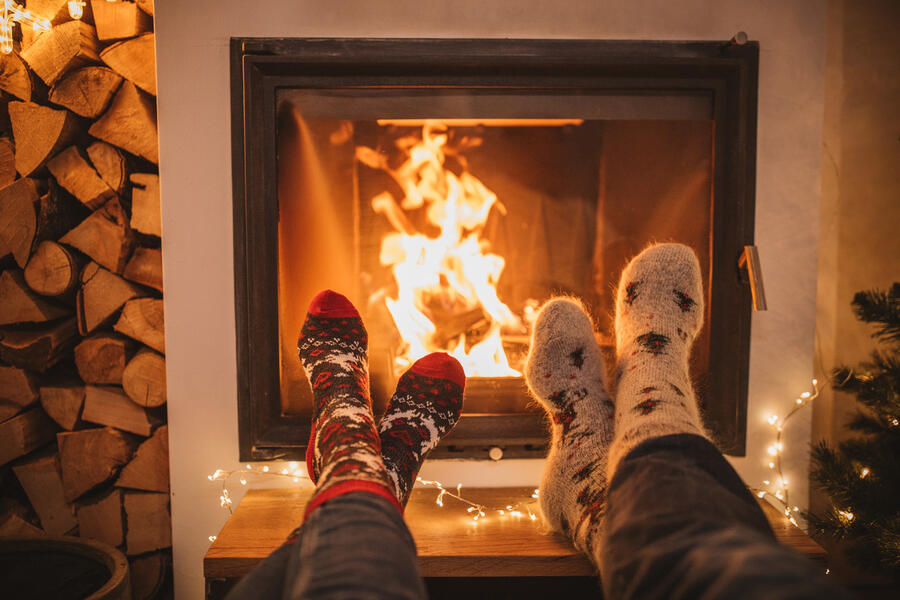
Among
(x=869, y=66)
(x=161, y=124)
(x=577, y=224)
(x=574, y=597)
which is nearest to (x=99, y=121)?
(x=161, y=124)

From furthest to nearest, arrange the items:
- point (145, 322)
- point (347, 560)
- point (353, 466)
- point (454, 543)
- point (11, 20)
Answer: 1. point (145, 322)
2. point (11, 20)
3. point (454, 543)
4. point (353, 466)
5. point (347, 560)

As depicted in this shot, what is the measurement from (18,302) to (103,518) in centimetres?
45

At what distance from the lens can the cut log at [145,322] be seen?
1076 millimetres

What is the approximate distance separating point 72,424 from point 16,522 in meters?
0.24

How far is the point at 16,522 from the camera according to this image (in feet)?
3.75

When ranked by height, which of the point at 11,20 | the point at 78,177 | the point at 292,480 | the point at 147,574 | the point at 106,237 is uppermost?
the point at 11,20

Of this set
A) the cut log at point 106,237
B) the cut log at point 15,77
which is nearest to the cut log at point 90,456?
the cut log at point 106,237

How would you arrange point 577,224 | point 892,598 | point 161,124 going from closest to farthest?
point 161,124 → point 577,224 → point 892,598

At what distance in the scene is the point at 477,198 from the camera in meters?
1.09

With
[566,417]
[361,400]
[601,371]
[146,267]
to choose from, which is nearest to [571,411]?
[566,417]

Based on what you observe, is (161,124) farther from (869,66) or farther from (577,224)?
(869,66)

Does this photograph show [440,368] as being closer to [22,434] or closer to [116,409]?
[116,409]

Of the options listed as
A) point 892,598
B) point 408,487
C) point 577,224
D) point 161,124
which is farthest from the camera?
point 892,598

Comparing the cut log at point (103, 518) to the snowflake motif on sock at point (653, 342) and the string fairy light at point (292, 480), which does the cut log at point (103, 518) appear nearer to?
the string fairy light at point (292, 480)
